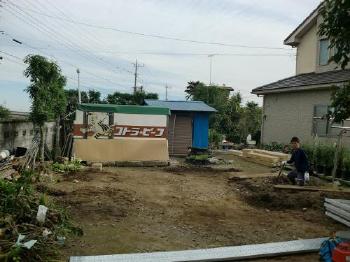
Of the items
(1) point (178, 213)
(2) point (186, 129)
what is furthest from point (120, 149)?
(1) point (178, 213)

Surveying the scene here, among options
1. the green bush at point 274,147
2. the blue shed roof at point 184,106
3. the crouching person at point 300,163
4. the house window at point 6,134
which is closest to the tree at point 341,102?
the crouching person at point 300,163

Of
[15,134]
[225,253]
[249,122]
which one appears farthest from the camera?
[249,122]

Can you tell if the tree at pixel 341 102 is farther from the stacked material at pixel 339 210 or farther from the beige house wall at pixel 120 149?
the beige house wall at pixel 120 149

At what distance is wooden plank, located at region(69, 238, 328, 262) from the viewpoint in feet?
18.4

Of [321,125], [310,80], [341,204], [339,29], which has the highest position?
[310,80]

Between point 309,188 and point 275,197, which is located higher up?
point 309,188

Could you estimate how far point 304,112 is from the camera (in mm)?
18078

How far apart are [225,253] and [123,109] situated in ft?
35.9

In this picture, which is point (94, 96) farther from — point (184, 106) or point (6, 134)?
point (6, 134)

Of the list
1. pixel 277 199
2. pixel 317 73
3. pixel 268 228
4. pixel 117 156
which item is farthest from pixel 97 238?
pixel 317 73

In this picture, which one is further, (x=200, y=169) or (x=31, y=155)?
(x=200, y=169)

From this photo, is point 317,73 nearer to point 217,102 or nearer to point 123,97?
point 217,102

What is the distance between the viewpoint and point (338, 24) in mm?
6121

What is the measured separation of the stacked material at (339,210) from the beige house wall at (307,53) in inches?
488
